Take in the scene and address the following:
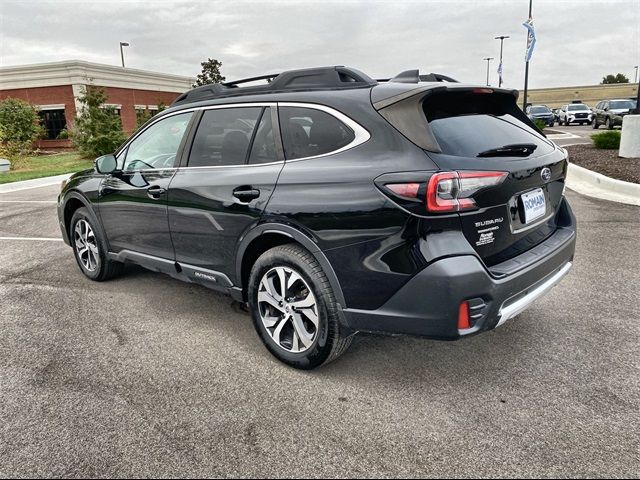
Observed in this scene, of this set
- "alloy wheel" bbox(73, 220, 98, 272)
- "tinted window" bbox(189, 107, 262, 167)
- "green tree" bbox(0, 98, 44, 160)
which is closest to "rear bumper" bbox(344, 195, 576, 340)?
"tinted window" bbox(189, 107, 262, 167)

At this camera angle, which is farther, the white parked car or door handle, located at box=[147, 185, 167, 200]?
the white parked car

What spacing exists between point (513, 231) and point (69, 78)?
34.5 m

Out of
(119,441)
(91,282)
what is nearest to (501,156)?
(119,441)

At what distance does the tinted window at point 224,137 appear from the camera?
3502 mm

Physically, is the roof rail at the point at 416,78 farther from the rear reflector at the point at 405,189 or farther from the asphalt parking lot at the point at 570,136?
the asphalt parking lot at the point at 570,136

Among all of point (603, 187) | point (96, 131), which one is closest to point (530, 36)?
point (603, 187)

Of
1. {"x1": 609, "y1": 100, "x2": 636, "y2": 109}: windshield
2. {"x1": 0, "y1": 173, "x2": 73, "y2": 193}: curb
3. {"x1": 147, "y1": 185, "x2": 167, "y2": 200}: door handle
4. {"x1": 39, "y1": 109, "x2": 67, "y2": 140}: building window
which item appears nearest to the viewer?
{"x1": 147, "y1": 185, "x2": 167, "y2": 200}: door handle

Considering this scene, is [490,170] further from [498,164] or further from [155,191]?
[155,191]

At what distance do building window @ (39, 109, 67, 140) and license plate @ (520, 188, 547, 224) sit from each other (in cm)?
3480

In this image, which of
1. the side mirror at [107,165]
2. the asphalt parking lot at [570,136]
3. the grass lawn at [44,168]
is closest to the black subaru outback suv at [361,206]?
the side mirror at [107,165]

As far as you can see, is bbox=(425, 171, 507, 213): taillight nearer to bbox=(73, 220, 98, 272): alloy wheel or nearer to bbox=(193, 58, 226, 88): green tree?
bbox=(73, 220, 98, 272): alloy wheel

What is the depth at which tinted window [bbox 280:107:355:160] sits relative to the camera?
9.82 ft

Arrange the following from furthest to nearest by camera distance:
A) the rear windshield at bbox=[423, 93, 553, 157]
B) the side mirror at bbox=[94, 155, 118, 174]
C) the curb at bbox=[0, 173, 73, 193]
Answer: the curb at bbox=[0, 173, 73, 193]
the side mirror at bbox=[94, 155, 118, 174]
the rear windshield at bbox=[423, 93, 553, 157]

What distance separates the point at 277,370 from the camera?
3.29 m
